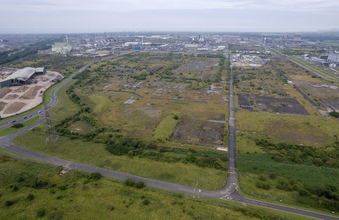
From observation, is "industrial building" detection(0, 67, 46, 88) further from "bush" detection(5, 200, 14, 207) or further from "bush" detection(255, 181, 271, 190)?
"bush" detection(255, 181, 271, 190)

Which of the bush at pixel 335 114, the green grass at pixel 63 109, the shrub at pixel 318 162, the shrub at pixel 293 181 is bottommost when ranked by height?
the shrub at pixel 293 181

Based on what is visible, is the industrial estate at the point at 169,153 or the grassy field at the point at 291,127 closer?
the industrial estate at the point at 169,153

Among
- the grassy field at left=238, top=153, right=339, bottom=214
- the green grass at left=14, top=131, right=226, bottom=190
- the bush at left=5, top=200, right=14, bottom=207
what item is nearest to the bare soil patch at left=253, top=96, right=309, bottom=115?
the grassy field at left=238, top=153, right=339, bottom=214

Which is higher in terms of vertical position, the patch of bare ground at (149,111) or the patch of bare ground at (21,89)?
the patch of bare ground at (21,89)

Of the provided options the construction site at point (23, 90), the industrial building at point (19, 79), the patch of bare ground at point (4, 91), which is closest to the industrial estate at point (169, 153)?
the construction site at point (23, 90)

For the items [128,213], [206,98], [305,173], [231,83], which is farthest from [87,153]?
[231,83]

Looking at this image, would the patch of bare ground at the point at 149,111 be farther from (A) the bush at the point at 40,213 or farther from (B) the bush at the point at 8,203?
(B) the bush at the point at 8,203

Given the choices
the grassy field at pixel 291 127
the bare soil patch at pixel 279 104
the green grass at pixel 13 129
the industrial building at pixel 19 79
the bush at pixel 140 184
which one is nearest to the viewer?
the bush at pixel 140 184

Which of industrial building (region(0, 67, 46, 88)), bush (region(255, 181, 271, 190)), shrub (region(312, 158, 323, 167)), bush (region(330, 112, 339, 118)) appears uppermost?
industrial building (region(0, 67, 46, 88))

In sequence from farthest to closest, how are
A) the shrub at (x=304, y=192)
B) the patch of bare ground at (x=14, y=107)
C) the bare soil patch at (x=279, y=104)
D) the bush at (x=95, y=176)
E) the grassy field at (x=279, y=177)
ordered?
the bare soil patch at (x=279, y=104)
the patch of bare ground at (x=14, y=107)
the bush at (x=95, y=176)
the grassy field at (x=279, y=177)
the shrub at (x=304, y=192)

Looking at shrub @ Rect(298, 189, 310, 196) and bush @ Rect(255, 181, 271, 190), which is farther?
bush @ Rect(255, 181, 271, 190)
